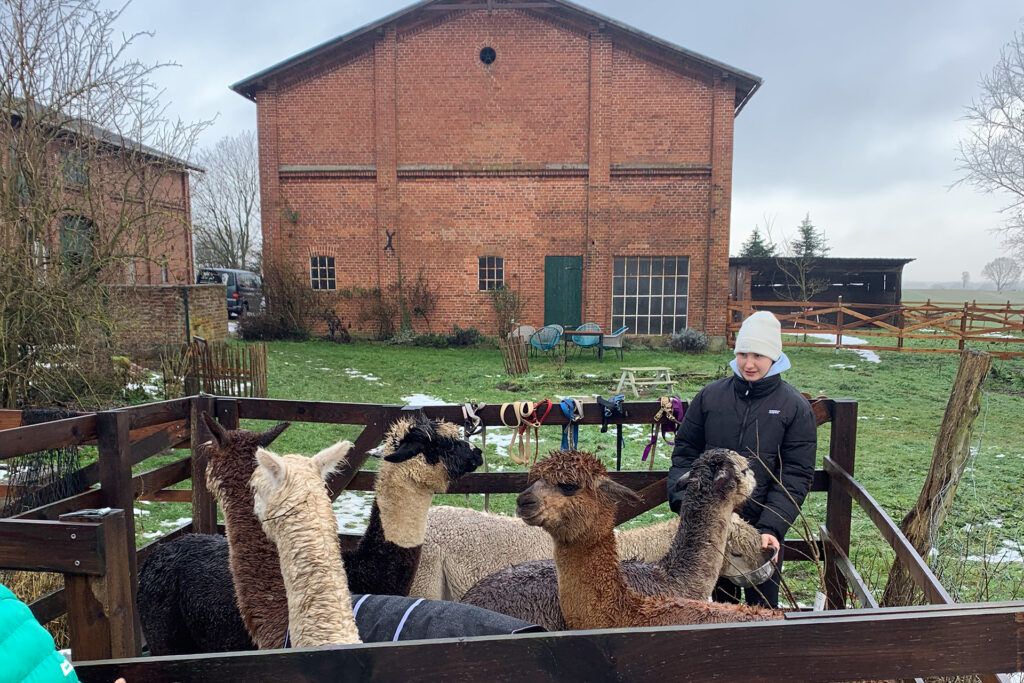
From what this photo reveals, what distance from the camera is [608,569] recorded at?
2520mm

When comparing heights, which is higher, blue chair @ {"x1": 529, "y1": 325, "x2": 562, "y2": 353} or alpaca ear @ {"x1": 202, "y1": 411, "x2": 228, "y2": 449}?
alpaca ear @ {"x1": 202, "y1": 411, "x2": 228, "y2": 449}

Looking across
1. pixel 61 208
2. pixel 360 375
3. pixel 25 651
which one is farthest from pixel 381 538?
pixel 360 375

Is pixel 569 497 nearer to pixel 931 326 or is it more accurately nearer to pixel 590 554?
pixel 590 554

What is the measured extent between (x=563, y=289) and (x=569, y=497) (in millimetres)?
16752

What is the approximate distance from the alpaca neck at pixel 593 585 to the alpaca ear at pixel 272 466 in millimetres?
1133

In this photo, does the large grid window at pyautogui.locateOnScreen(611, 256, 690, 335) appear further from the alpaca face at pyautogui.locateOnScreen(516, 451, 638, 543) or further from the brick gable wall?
the alpaca face at pyautogui.locateOnScreen(516, 451, 638, 543)

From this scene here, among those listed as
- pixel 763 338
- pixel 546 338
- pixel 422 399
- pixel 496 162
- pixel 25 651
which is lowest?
pixel 422 399

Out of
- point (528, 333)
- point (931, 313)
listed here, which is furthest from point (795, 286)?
point (528, 333)

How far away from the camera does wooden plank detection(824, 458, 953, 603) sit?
1973 mm

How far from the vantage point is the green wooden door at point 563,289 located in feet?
62.0

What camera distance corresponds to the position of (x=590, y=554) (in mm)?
2518

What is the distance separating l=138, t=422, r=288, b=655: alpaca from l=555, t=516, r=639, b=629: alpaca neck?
140 cm

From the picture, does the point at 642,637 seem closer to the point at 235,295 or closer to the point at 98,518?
the point at 98,518

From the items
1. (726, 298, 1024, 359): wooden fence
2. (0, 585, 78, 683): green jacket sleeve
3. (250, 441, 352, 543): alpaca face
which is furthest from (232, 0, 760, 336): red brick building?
(0, 585, 78, 683): green jacket sleeve
